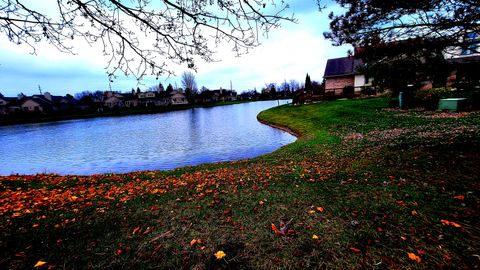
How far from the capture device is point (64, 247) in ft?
10.4

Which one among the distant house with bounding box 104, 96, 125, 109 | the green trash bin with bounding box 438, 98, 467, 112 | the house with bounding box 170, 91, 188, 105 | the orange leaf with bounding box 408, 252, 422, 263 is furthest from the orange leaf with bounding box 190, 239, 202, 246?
the distant house with bounding box 104, 96, 125, 109

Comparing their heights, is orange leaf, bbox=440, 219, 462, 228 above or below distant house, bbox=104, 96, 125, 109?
below

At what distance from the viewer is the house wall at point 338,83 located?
33656mm

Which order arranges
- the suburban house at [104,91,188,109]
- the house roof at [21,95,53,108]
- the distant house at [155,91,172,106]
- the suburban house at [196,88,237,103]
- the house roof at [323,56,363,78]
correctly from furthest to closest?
the suburban house at [196,88,237,103]
the distant house at [155,91,172,106]
the suburban house at [104,91,188,109]
the house roof at [21,95,53,108]
the house roof at [323,56,363,78]

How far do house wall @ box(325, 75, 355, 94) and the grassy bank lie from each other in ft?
96.3

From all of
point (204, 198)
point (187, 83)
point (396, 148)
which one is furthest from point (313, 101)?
point (187, 83)

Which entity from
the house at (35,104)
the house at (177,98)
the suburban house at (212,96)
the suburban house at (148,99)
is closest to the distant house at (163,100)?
the suburban house at (148,99)

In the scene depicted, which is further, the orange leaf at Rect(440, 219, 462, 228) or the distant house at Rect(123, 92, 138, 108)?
the distant house at Rect(123, 92, 138, 108)

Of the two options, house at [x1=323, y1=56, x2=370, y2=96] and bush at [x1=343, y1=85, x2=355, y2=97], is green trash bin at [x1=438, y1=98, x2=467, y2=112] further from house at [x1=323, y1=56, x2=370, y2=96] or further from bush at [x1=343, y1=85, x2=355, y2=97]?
house at [x1=323, y1=56, x2=370, y2=96]

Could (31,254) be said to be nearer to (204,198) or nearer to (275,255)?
(204,198)

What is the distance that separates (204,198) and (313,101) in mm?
31305

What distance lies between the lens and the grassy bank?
109 inches

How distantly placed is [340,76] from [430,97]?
61.1 feet

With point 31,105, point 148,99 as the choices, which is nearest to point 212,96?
point 148,99
